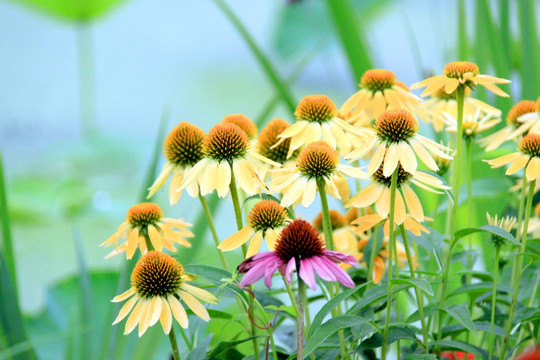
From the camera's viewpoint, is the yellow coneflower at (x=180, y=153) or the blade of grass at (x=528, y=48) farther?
the blade of grass at (x=528, y=48)

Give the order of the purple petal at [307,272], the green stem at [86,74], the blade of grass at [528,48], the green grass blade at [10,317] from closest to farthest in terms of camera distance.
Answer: the purple petal at [307,272] < the green grass blade at [10,317] < the blade of grass at [528,48] < the green stem at [86,74]

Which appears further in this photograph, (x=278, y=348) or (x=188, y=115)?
(x=188, y=115)

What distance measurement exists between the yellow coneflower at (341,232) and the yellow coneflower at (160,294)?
0.40ft

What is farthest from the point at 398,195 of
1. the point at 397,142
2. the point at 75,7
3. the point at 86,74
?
the point at 86,74

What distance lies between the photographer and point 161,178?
35 cm

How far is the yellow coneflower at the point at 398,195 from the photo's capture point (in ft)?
0.96

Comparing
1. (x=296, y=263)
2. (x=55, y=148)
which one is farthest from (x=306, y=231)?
(x=55, y=148)

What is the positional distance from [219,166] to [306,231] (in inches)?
3.0

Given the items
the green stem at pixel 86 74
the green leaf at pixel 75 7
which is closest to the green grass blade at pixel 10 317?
the green leaf at pixel 75 7

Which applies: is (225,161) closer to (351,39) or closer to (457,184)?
(457,184)

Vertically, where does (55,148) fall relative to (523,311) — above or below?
above

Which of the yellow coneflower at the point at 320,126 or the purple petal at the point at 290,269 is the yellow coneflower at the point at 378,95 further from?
the purple petal at the point at 290,269

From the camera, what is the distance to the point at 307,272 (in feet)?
0.79

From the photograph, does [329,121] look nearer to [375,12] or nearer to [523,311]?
[523,311]
